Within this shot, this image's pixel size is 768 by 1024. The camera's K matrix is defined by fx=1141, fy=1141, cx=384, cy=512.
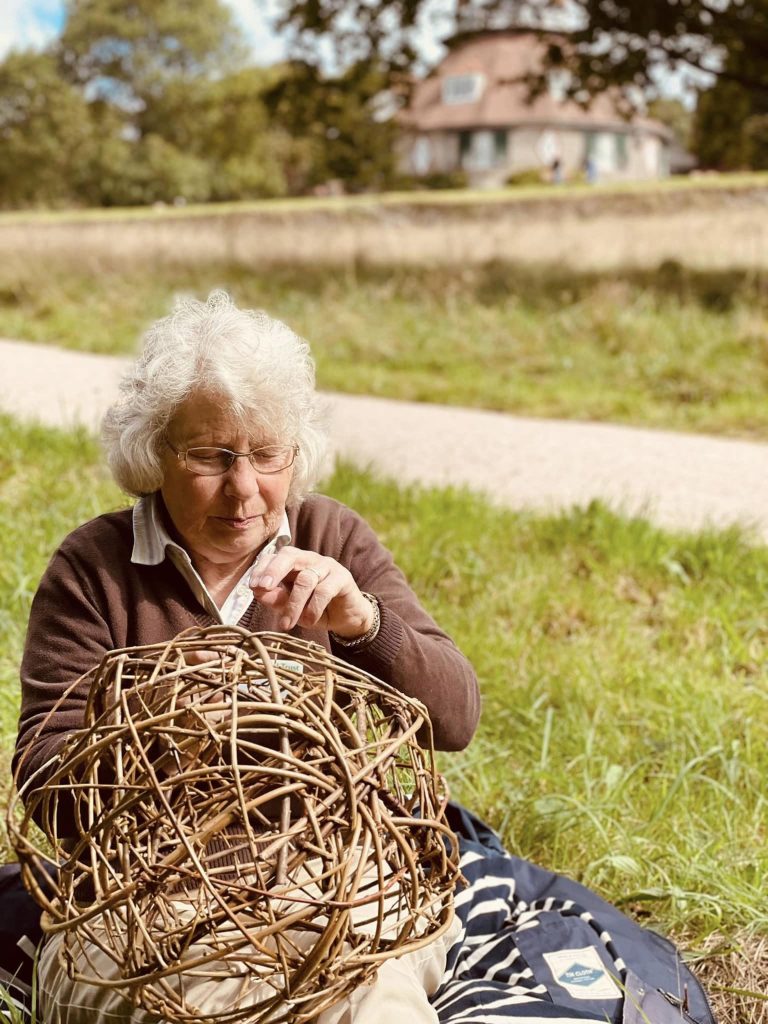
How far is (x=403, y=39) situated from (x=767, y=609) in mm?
8902

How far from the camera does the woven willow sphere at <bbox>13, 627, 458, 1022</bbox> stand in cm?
142

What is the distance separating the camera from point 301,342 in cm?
225

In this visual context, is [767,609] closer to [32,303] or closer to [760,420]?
[760,420]

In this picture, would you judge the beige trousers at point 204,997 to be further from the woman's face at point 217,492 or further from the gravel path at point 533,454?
the gravel path at point 533,454

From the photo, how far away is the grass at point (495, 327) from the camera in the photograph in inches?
306

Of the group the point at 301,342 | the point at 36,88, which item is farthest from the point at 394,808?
the point at 36,88

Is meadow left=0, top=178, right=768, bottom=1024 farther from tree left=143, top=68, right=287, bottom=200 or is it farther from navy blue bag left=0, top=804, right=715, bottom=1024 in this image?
tree left=143, top=68, right=287, bottom=200

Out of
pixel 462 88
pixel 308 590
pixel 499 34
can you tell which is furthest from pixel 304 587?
pixel 462 88

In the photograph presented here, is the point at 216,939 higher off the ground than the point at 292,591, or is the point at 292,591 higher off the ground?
the point at 292,591

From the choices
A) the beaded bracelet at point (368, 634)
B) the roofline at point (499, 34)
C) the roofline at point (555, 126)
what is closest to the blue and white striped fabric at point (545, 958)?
the beaded bracelet at point (368, 634)

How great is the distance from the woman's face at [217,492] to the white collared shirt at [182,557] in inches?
1.3

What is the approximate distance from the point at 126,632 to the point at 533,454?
14.9ft

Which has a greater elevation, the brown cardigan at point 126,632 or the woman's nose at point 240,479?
the woman's nose at point 240,479

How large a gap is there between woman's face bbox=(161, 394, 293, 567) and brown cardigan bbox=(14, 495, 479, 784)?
9 centimetres
